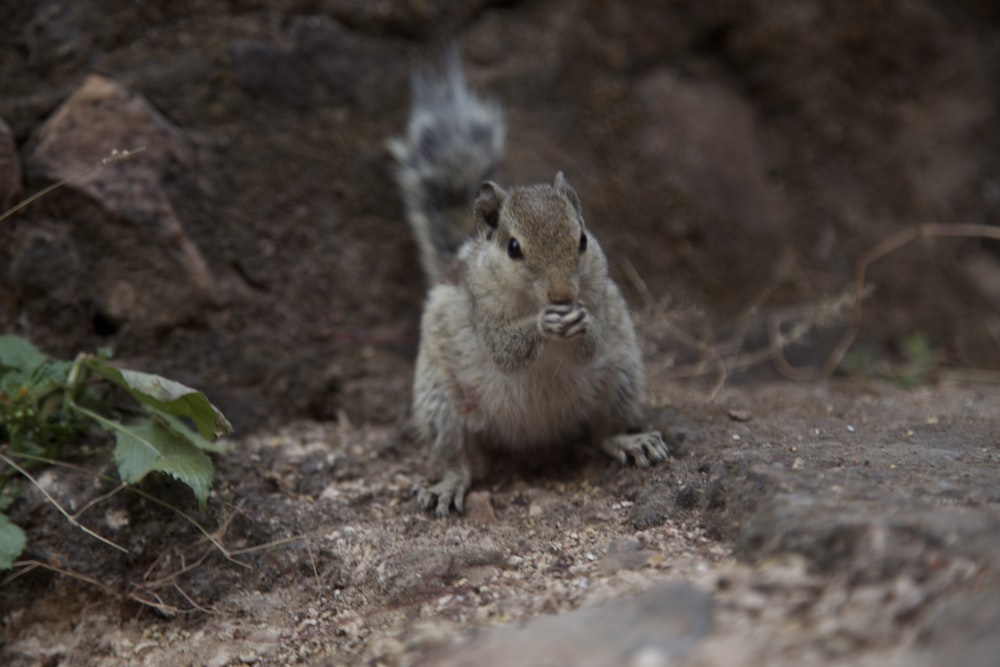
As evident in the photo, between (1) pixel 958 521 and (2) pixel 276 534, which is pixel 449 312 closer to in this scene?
(2) pixel 276 534

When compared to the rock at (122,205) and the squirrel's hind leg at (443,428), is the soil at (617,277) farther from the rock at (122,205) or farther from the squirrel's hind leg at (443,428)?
the squirrel's hind leg at (443,428)

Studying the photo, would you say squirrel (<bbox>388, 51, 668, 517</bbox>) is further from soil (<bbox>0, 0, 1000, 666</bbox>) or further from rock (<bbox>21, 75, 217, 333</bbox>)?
rock (<bbox>21, 75, 217, 333</bbox>)

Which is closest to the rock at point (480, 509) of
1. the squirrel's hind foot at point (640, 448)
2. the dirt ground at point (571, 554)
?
the dirt ground at point (571, 554)

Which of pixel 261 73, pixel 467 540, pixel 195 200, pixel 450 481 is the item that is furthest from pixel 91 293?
pixel 467 540

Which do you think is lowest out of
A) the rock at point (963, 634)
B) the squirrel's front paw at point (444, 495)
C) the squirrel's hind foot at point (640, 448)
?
the squirrel's front paw at point (444, 495)

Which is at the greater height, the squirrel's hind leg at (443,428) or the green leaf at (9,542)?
the squirrel's hind leg at (443,428)

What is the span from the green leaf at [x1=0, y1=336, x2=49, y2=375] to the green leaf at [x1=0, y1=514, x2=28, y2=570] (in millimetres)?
514

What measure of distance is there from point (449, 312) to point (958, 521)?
1893 millimetres

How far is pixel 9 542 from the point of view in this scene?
2664 millimetres

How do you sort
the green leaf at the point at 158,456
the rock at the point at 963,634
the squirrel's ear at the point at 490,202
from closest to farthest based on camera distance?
the rock at the point at 963,634 < the green leaf at the point at 158,456 < the squirrel's ear at the point at 490,202

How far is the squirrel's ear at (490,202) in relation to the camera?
3.04 metres

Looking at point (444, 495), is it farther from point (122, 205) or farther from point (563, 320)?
point (122, 205)

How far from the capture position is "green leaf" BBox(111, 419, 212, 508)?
2.76m

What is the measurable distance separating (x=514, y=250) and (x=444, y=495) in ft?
2.89
